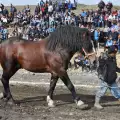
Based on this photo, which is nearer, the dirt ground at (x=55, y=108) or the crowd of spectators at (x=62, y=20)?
the dirt ground at (x=55, y=108)

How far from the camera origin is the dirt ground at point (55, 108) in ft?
29.4

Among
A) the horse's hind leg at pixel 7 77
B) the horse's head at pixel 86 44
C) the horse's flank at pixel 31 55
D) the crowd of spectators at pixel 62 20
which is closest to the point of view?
the horse's head at pixel 86 44

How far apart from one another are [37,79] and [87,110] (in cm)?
615

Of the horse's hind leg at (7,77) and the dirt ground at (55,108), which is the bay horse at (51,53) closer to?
the horse's hind leg at (7,77)

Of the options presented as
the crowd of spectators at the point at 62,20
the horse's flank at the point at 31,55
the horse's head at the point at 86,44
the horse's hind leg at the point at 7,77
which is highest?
the horse's head at the point at 86,44

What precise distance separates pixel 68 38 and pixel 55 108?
74.6 inches

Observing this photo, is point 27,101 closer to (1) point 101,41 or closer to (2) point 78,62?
(2) point 78,62

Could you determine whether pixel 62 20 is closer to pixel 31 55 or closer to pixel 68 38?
pixel 31 55

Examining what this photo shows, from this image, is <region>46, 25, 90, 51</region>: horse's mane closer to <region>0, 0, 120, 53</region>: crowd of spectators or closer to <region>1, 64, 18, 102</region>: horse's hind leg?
<region>1, 64, 18, 102</region>: horse's hind leg

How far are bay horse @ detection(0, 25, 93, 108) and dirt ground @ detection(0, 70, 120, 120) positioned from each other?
1.21 ft

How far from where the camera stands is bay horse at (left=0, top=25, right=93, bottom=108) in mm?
10164

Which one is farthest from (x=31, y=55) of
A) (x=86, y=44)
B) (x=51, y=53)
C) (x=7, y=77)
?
(x=86, y=44)

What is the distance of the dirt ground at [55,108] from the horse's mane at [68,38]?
64.4 inches

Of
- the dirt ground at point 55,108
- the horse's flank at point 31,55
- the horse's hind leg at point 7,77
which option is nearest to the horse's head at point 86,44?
the horse's flank at point 31,55
